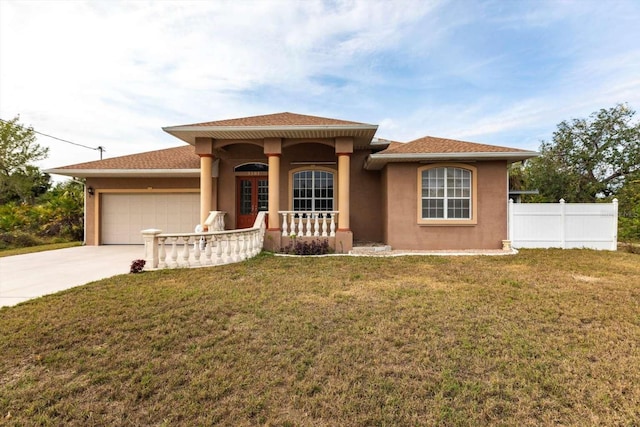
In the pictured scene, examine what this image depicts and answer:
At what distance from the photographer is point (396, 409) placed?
96.5 inches

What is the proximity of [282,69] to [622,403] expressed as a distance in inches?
659

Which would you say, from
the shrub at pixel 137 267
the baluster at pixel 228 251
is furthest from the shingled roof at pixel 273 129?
the shrub at pixel 137 267

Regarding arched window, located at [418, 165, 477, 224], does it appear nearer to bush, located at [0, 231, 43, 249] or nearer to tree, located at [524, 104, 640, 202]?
tree, located at [524, 104, 640, 202]

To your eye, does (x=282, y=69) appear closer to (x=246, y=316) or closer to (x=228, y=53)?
(x=228, y=53)

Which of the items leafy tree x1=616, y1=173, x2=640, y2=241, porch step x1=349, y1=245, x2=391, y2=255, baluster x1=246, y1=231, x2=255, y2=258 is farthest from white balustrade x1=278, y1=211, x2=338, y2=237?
leafy tree x1=616, y1=173, x2=640, y2=241

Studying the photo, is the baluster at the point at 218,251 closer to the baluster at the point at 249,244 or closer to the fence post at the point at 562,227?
the baluster at the point at 249,244

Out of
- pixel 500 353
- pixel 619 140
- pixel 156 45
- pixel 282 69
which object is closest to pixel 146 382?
pixel 500 353

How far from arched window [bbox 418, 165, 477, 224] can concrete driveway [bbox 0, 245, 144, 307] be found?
29.0 ft

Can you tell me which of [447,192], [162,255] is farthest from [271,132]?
[447,192]

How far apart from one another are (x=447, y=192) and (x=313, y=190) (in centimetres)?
477

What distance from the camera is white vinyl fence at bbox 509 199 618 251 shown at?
33.2 feet

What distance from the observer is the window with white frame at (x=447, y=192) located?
1016 cm

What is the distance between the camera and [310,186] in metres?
11.8

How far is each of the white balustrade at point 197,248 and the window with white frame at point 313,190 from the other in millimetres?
3400
